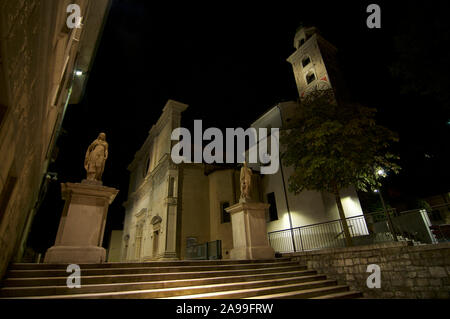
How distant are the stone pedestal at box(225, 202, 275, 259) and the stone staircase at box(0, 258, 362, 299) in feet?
4.85

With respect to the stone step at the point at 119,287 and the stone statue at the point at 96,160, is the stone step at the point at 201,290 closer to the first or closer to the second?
the stone step at the point at 119,287

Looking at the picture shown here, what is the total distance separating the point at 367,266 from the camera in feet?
25.3

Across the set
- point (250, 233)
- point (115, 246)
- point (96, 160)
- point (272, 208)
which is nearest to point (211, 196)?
point (272, 208)

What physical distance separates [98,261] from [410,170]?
23449 millimetres

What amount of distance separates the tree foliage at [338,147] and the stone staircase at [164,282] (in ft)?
17.4

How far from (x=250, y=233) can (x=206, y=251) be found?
680 centimetres

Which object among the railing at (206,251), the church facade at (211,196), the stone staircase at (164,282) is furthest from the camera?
the church facade at (211,196)

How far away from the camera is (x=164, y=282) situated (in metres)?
5.51

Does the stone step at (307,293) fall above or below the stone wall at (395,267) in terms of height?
below

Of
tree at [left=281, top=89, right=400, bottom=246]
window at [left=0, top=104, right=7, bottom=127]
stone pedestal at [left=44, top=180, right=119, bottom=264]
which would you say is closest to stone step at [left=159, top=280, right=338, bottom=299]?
stone pedestal at [left=44, top=180, right=119, bottom=264]

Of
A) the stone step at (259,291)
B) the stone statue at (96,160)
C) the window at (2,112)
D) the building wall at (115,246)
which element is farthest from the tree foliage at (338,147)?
the building wall at (115,246)

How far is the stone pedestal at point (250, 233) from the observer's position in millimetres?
9688

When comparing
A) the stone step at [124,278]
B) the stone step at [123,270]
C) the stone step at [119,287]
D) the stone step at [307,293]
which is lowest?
the stone step at [307,293]

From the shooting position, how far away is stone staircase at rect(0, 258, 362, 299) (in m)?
4.54
